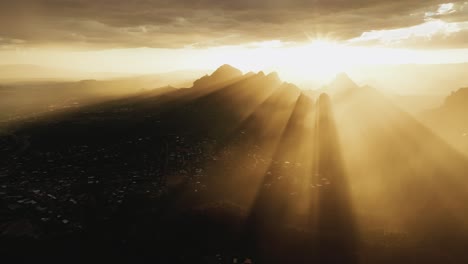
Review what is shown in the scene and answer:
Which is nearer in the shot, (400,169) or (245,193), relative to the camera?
(245,193)

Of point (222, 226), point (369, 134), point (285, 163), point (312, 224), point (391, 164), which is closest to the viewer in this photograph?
point (222, 226)

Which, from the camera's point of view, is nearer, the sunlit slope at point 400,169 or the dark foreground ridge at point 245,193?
the dark foreground ridge at point 245,193

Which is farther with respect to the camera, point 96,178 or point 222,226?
point 96,178

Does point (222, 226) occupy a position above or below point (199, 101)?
below

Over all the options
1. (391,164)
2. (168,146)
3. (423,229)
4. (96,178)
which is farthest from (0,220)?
(391,164)

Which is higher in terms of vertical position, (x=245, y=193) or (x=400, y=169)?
(x=400, y=169)

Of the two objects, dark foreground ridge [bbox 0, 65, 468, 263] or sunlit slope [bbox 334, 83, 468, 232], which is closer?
dark foreground ridge [bbox 0, 65, 468, 263]

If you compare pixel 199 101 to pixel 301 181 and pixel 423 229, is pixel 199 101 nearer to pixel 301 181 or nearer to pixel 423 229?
pixel 301 181

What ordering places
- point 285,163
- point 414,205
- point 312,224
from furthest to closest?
point 285,163
point 414,205
point 312,224
